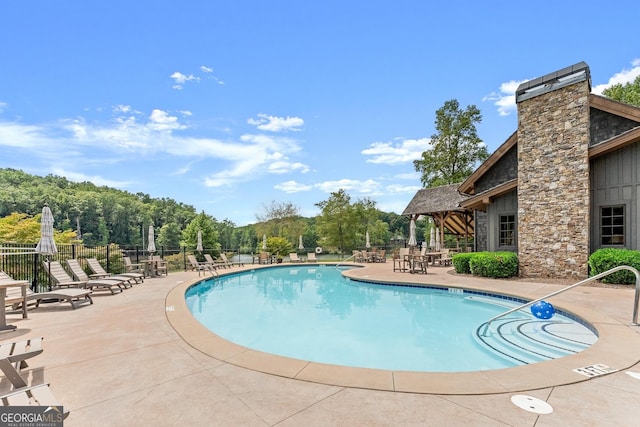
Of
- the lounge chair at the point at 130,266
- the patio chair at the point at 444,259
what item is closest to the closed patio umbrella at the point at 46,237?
the lounge chair at the point at 130,266

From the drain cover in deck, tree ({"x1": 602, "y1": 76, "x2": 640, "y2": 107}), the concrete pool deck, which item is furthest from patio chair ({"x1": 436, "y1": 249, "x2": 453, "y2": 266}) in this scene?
tree ({"x1": 602, "y1": 76, "x2": 640, "y2": 107})

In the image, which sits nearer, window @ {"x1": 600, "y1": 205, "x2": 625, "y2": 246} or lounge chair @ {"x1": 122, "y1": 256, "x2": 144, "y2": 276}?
window @ {"x1": 600, "y1": 205, "x2": 625, "y2": 246}

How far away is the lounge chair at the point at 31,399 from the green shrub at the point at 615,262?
11.4 meters

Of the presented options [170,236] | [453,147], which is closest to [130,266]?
[453,147]

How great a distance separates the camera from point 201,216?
1281 inches

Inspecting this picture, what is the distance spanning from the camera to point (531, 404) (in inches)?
103

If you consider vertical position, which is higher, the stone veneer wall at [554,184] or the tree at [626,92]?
the tree at [626,92]

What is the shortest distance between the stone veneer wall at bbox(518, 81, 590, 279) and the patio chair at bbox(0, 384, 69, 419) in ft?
39.3

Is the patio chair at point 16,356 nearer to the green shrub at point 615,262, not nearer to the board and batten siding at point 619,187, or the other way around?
the green shrub at point 615,262

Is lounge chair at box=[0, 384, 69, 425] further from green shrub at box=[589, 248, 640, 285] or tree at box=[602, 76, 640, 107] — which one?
tree at box=[602, 76, 640, 107]

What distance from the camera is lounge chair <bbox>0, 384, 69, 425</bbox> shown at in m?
2.04

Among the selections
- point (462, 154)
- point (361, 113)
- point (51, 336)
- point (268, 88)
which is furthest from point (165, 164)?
point (51, 336)
